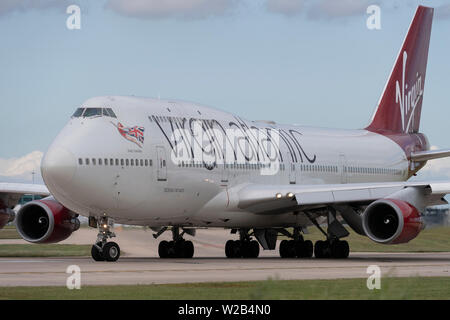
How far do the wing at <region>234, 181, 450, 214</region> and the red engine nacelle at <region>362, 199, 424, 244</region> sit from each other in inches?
23.6

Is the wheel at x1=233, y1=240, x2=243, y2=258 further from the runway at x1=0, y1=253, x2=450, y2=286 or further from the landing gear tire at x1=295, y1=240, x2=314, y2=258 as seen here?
the runway at x1=0, y1=253, x2=450, y2=286

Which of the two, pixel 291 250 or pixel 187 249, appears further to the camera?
pixel 291 250

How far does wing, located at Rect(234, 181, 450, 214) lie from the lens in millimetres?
28250

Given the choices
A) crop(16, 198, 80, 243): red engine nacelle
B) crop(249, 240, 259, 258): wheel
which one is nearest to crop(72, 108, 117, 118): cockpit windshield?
crop(16, 198, 80, 243): red engine nacelle

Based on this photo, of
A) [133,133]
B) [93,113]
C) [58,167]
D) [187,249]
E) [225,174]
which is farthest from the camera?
[187,249]

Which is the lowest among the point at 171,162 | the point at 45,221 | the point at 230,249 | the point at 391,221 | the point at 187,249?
the point at 230,249

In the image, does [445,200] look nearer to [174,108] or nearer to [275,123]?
[275,123]

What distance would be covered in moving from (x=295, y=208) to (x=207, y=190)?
3512 mm

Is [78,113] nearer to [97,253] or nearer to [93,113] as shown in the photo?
[93,113]

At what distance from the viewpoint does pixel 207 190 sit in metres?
28.1

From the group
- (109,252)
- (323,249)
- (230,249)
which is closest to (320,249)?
(323,249)

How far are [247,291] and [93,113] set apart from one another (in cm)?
1121

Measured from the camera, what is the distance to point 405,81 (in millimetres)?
39969
